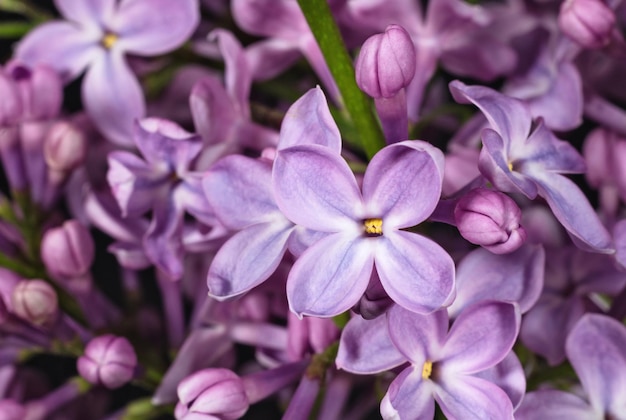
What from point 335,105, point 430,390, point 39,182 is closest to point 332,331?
point 430,390

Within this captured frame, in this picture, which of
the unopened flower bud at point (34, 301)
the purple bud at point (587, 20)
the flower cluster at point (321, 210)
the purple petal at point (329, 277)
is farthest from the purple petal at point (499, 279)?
the unopened flower bud at point (34, 301)

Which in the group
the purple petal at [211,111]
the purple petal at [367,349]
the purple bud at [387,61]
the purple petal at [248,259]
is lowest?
the purple petal at [367,349]

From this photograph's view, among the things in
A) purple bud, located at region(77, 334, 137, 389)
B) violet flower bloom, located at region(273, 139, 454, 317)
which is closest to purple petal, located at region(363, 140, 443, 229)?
violet flower bloom, located at region(273, 139, 454, 317)

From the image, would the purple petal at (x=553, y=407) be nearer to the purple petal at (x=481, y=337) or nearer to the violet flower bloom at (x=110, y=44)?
the purple petal at (x=481, y=337)

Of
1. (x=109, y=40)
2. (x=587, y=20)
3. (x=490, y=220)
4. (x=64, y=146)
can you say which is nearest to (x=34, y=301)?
(x=64, y=146)

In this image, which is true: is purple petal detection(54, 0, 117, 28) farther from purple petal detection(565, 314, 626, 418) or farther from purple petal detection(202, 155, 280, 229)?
purple petal detection(565, 314, 626, 418)
